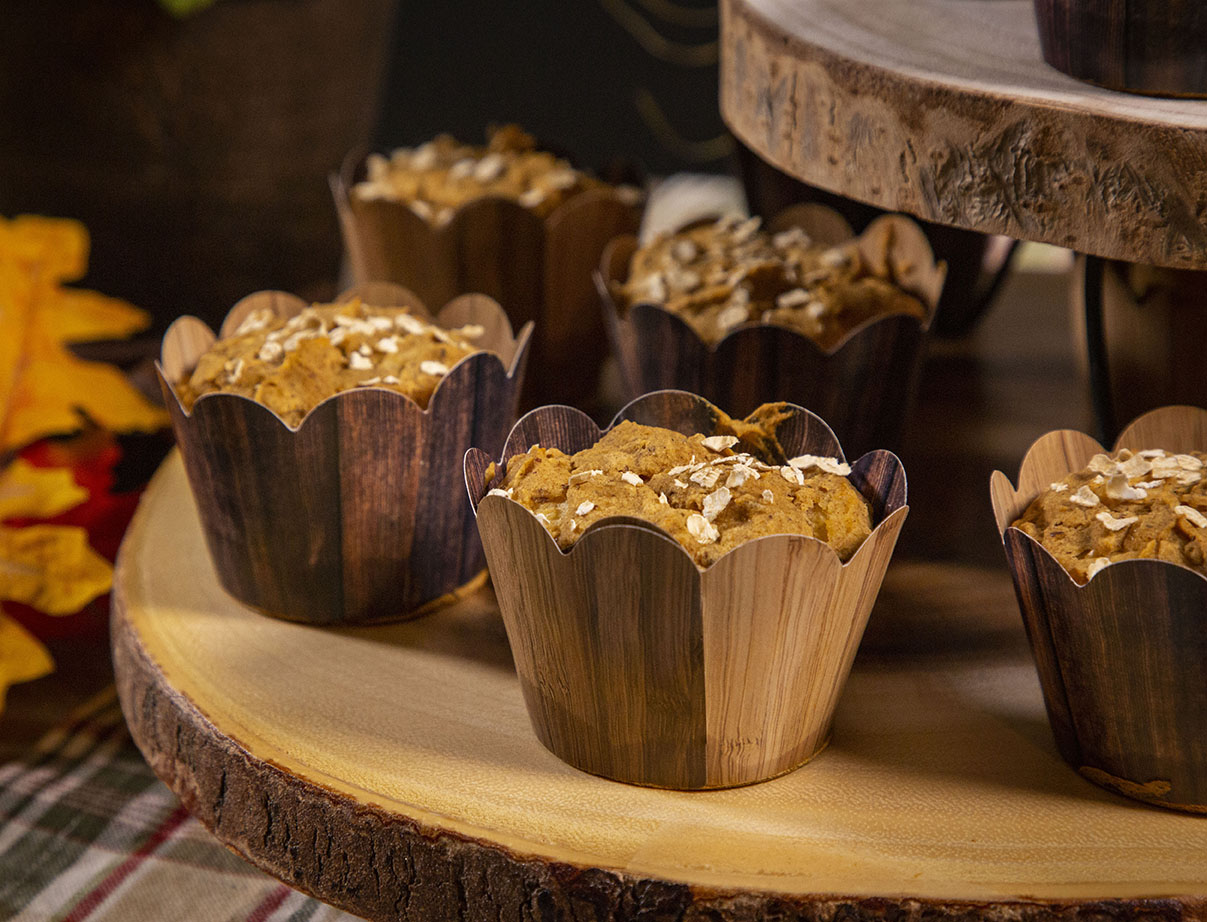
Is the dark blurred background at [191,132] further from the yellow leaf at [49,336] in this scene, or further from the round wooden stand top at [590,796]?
the round wooden stand top at [590,796]

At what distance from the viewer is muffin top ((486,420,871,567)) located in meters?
0.92

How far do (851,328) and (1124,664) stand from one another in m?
0.54

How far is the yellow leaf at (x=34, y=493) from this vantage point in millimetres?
1280

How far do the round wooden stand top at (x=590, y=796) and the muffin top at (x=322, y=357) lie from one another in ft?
0.75

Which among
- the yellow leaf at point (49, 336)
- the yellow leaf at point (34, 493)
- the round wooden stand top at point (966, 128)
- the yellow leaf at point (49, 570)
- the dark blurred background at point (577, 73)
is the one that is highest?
the round wooden stand top at point (966, 128)

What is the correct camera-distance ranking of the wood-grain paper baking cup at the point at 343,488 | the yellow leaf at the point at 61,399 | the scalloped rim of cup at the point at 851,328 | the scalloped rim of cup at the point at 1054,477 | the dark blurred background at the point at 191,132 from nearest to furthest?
the scalloped rim of cup at the point at 1054,477 < the wood-grain paper baking cup at the point at 343,488 < the scalloped rim of cup at the point at 851,328 < the yellow leaf at the point at 61,399 < the dark blurred background at the point at 191,132

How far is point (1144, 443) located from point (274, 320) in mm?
840

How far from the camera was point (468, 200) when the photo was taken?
1.58 m

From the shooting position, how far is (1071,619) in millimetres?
902

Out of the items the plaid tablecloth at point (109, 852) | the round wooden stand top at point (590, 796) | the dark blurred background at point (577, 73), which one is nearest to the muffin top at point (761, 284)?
the round wooden stand top at point (590, 796)

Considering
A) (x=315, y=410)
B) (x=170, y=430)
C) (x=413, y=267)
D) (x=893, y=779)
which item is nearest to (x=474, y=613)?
(x=315, y=410)

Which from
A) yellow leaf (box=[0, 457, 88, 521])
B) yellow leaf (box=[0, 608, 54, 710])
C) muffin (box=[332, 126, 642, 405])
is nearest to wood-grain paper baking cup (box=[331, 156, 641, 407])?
muffin (box=[332, 126, 642, 405])

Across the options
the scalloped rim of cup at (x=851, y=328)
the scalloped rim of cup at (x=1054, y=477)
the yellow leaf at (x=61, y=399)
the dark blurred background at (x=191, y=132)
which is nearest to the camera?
the scalloped rim of cup at (x=1054, y=477)

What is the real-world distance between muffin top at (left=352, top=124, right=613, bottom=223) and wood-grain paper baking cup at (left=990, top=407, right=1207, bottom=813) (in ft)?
2.76
